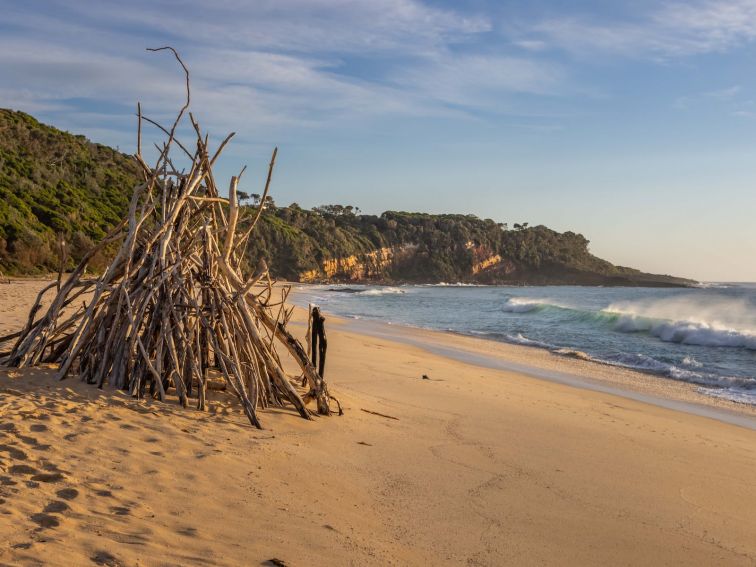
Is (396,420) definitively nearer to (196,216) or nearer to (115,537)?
(196,216)

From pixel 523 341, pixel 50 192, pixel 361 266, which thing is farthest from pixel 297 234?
pixel 523 341

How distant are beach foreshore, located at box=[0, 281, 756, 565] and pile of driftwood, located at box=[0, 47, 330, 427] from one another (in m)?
0.27

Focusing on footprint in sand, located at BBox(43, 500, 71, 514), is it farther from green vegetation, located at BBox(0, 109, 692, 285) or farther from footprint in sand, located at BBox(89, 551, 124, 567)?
green vegetation, located at BBox(0, 109, 692, 285)

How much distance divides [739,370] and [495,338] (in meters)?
6.77

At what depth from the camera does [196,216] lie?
649 centimetres

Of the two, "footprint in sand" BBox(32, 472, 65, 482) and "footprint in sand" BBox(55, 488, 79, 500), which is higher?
"footprint in sand" BBox(32, 472, 65, 482)

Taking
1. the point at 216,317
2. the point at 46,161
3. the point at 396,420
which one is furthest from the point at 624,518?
the point at 46,161

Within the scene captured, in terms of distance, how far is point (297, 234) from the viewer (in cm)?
8462

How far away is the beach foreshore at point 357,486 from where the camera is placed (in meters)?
3.10

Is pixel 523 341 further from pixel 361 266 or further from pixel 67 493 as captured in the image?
pixel 361 266

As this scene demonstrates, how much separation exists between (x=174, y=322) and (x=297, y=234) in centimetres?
7998

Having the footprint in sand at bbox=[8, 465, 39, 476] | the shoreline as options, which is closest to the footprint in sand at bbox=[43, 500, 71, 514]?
the footprint in sand at bbox=[8, 465, 39, 476]

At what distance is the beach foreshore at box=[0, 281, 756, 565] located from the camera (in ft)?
10.2

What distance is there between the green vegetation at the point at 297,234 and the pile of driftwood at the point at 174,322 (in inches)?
37.6
